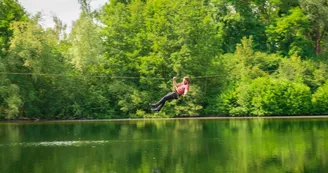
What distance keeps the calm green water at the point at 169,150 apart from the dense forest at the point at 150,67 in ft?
48.4

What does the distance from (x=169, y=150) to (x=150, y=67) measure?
30.5 m

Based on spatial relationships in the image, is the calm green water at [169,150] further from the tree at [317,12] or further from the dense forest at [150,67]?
the tree at [317,12]

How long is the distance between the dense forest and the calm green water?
1474 centimetres

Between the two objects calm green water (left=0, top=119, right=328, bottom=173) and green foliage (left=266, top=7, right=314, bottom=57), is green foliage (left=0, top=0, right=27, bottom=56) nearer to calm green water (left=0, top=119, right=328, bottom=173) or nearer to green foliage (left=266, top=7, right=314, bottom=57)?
calm green water (left=0, top=119, right=328, bottom=173)

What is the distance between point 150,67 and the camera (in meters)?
57.6

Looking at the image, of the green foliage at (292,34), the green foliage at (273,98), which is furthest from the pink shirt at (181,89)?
the green foliage at (292,34)

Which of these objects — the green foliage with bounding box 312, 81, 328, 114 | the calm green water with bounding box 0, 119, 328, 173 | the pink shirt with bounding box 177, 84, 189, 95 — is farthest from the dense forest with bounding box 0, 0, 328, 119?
the pink shirt with bounding box 177, 84, 189, 95

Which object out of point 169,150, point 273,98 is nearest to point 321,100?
point 273,98

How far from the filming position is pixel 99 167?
22.6 meters

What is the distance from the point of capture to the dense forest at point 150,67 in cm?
5275

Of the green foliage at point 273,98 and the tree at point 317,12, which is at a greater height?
the tree at point 317,12

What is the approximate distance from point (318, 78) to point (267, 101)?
700 cm

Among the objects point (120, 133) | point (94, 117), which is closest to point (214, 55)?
point (94, 117)

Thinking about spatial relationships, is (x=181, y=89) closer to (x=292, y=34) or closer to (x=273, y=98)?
(x=273, y=98)
